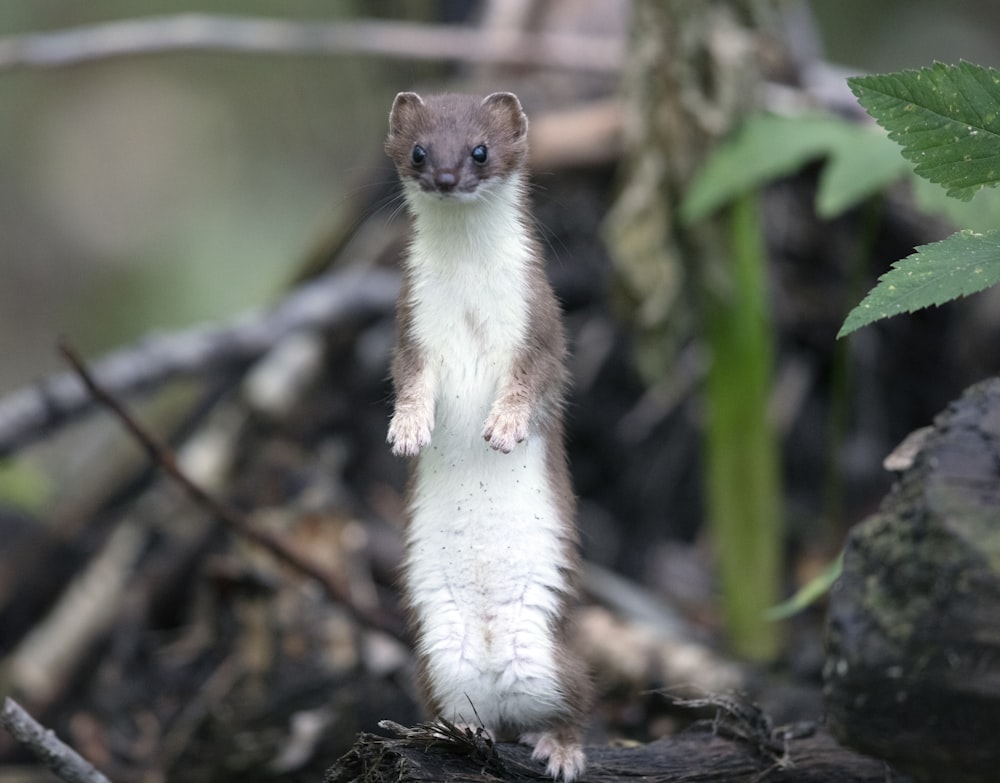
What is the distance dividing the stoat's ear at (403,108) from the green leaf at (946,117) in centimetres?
107

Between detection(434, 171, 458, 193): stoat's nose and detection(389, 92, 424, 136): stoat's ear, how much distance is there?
0.74 ft

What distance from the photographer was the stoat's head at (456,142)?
9.50ft

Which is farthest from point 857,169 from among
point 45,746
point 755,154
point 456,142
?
point 45,746

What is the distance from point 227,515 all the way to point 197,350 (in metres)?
1.99

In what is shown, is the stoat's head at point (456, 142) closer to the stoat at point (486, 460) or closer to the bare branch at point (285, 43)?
the stoat at point (486, 460)

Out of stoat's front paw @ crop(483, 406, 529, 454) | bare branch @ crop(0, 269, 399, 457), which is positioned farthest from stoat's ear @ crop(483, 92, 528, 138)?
bare branch @ crop(0, 269, 399, 457)

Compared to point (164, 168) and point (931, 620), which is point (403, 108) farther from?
point (164, 168)

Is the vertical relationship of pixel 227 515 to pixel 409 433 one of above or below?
above

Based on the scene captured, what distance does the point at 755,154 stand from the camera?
539 cm

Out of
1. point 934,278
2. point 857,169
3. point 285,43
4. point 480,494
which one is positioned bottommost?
point 480,494

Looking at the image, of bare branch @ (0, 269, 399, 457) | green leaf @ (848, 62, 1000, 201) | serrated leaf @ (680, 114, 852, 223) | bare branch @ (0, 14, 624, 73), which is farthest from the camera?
bare branch @ (0, 14, 624, 73)

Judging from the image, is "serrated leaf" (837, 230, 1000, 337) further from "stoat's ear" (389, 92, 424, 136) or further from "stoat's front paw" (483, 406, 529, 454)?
"stoat's ear" (389, 92, 424, 136)

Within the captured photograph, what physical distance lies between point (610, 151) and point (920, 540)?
15.3ft

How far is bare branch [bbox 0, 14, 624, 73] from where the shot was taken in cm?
605
